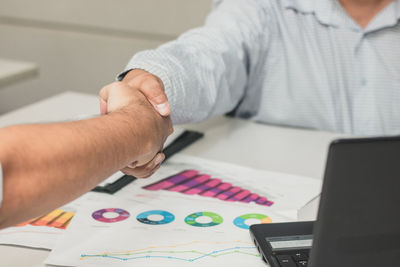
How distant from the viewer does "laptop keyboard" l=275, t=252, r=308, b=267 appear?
65 centimetres

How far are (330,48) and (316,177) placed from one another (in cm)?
42

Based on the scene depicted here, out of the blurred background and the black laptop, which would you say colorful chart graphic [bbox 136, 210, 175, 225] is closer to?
the black laptop

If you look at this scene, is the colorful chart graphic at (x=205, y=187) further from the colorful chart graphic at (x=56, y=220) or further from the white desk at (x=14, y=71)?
the white desk at (x=14, y=71)

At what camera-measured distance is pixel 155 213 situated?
80cm

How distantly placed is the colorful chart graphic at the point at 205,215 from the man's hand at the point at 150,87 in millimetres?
151

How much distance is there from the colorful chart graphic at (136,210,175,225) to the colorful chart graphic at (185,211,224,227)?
0.02m

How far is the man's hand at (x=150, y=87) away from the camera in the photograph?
781mm

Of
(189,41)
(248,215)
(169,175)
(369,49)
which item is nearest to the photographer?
(248,215)

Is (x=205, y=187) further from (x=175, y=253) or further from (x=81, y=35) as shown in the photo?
(x=81, y=35)

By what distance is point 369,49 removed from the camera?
1257mm

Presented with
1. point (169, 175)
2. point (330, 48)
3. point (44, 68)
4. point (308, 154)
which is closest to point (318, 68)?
point (330, 48)

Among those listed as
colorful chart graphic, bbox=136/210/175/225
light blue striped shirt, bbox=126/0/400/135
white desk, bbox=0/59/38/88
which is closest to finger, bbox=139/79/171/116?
colorful chart graphic, bbox=136/210/175/225

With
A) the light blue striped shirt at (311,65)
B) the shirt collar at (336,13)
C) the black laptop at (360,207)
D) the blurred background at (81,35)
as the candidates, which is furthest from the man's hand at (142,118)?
the blurred background at (81,35)

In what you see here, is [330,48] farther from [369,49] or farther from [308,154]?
[308,154]
